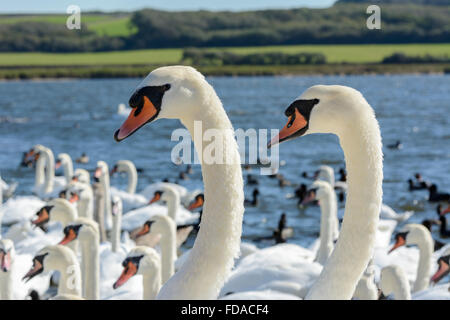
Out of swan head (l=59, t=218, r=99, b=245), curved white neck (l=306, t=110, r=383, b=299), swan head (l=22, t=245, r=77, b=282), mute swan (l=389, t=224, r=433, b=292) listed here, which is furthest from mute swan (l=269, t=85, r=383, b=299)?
mute swan (l=389, t=224, r=433, b=292)

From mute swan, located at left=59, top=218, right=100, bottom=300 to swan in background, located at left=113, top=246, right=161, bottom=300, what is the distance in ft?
3.17

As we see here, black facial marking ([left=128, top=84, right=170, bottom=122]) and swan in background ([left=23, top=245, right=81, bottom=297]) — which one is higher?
black facial marking ([left=128, top=84, right=170, bottom=122])

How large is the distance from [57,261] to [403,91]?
214 ft

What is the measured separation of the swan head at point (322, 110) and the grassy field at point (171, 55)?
84.9m

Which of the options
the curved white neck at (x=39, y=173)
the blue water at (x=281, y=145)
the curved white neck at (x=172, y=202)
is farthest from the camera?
the blue water at (x=281, y=145)

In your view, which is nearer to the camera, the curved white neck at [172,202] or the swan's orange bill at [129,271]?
the swan's orange bill at [129,271]

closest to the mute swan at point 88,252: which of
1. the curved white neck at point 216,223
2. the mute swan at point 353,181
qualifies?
the mute swan at point 353,181

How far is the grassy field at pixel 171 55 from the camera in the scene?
92.9 m

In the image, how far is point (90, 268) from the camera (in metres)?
8.84

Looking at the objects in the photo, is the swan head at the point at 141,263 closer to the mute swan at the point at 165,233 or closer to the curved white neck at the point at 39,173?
the mute swan at the point at 165,233

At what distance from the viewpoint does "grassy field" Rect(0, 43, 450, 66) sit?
305ft

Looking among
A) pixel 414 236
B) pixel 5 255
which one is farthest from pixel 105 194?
pixel 5 255

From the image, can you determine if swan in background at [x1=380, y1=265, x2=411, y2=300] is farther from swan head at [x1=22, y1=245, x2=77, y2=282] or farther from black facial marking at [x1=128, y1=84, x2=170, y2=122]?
black facial marking at [x1=128, y1=84, x2=170, y2=122]
